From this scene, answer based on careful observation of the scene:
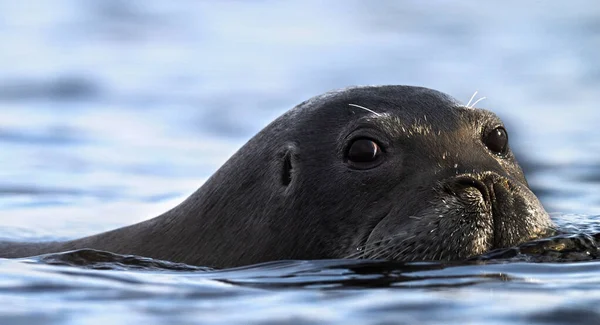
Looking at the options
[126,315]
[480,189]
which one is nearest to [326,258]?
[480,189]

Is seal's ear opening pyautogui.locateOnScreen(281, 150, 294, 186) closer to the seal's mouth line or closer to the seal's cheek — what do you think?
the seal's mouth line

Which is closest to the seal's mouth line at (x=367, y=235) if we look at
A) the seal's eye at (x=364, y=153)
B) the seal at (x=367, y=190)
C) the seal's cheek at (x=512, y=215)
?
the seal at (x=367, y=190)

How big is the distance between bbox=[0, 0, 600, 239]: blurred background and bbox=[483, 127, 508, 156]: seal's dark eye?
13.9 ft

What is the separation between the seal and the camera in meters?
7.01

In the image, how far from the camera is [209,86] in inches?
754

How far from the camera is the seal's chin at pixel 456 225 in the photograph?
6.97m

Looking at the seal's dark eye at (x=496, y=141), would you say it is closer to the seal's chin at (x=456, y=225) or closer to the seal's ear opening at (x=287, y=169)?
the seal's chin at (x=456, y=225)

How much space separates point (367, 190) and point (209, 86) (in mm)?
12075

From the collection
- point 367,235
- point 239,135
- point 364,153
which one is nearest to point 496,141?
point 364,153

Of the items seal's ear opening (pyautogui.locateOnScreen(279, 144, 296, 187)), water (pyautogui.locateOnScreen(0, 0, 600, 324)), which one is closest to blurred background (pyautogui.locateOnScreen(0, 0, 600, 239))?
water (pyautogui.locateOnScreen(0, 0, 600, 324))

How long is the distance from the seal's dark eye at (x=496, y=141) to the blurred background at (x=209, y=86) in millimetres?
4223

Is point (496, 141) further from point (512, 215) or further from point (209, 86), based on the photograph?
point (209, 86)

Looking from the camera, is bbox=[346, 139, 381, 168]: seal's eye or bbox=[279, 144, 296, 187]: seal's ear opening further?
bbox=[279, 144, 296, 187]: seal's ear opening

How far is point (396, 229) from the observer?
23.0 feet
